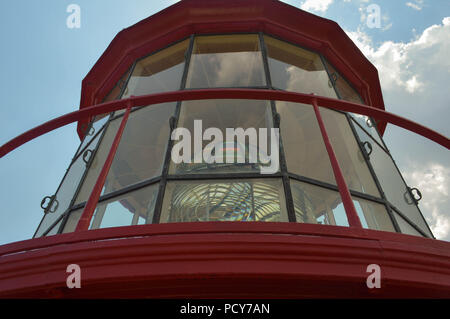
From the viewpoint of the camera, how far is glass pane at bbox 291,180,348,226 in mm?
2568

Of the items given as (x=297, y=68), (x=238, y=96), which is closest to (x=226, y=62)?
(x=297, y=68)

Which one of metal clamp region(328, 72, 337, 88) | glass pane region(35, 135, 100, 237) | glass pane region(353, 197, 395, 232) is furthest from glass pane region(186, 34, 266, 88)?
glass pane region(353, 197, 395, 232)

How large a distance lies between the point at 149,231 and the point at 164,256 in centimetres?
13

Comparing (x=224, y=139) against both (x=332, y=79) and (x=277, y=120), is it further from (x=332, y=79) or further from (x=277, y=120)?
(x=332, y=79)

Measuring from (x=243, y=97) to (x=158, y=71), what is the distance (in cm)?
264

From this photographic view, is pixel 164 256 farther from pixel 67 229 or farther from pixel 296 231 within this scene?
pixel 67 229

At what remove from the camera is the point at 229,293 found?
5.08 ft

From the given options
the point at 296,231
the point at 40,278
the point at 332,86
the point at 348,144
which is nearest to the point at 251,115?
the point at 348,144

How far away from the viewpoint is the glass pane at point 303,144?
2883mm

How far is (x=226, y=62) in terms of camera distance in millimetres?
4371

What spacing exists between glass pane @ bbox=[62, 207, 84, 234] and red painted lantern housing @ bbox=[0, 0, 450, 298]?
1cm

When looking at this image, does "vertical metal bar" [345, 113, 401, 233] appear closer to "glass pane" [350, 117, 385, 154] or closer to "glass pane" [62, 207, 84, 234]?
"glass pane" [350, 117, 385, 154]

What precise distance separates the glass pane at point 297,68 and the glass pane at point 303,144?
690mm

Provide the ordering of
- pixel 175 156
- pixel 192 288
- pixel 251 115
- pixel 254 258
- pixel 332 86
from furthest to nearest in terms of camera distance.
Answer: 1. pixel 332 86
2. pixel 251 115
3. pixel 175 156
4. pixel 192 288
5. pixel 254 258
